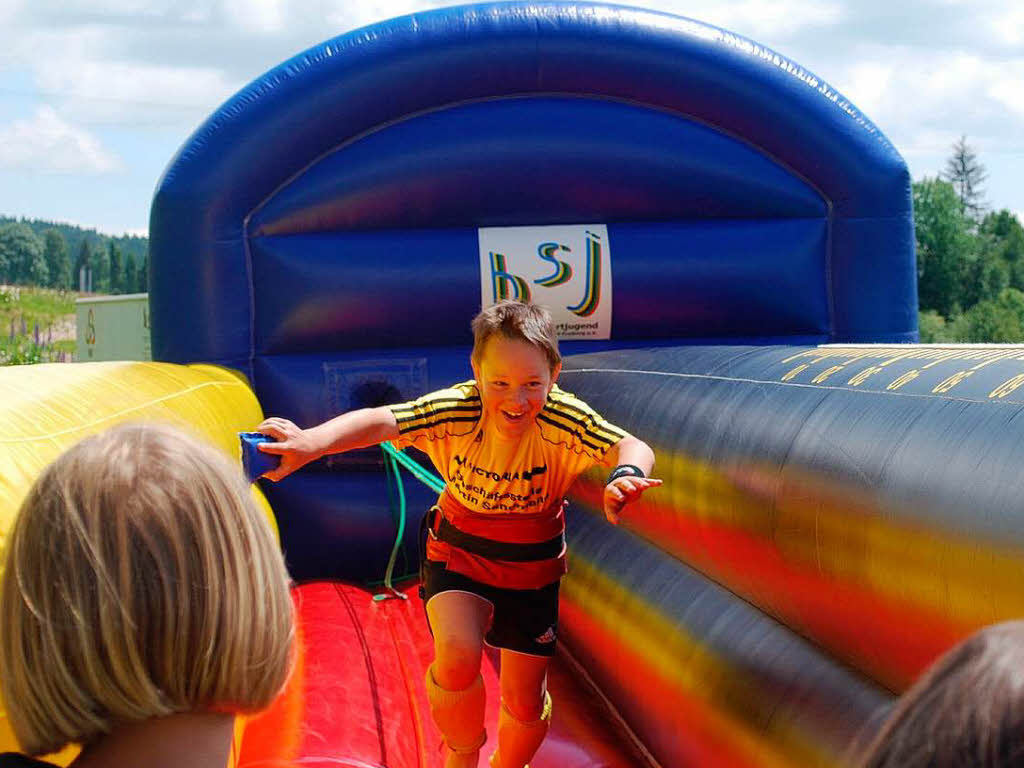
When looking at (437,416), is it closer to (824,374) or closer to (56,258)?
(824,374)

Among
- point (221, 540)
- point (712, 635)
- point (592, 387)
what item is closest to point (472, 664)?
point (712, 635)

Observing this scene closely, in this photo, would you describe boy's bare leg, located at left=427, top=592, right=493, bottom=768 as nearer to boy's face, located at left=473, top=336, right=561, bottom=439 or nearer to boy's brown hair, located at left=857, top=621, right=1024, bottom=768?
boy's face, located at left=473, top=336, right=561, bottom=439

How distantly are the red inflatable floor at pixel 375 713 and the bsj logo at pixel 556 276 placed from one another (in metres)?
1.22

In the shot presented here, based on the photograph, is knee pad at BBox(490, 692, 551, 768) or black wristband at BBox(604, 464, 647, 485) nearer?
black wristband at BBox(604, 464, 647, 485)

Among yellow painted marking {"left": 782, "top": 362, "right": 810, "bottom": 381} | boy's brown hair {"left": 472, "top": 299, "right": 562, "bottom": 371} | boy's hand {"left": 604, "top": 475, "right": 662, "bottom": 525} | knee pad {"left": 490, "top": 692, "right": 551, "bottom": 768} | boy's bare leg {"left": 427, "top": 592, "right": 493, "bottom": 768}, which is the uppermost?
boy's brown hair {"left": 472, "top": 299, "right": 562, "bottom": 371}

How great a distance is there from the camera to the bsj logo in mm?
4062

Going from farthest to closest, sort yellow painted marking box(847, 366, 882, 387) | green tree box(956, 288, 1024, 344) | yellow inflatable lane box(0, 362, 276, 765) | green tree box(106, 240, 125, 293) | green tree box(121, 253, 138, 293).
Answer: green tree box(106, 240, 125, 293)
green tree box(121, 253, 138, 293)
green tree box(956, 288, 1024, 344)
yellow painted marking box(847, 366, 882, 387)
yellow inflatable lane box(0, 362, 276, 765)

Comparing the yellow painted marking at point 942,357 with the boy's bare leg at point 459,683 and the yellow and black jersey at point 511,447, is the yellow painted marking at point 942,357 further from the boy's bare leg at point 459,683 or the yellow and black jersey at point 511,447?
the boy's bare leg at point 459,683

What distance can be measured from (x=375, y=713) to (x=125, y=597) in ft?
5.98

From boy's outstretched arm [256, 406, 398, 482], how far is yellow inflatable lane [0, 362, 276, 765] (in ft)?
0.60

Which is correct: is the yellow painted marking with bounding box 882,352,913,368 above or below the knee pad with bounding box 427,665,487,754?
above

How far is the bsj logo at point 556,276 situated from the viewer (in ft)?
13.3

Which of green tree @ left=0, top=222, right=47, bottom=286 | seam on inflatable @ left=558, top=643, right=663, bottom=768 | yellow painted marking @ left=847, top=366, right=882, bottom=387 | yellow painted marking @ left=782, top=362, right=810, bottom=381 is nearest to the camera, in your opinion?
yellow painted marking @ left=847, top=366, right=882, bottom=387

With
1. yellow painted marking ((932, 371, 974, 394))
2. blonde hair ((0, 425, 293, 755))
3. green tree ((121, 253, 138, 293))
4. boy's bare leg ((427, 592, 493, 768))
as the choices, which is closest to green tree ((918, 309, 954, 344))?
green tree ((121, 253, 138, 293))
